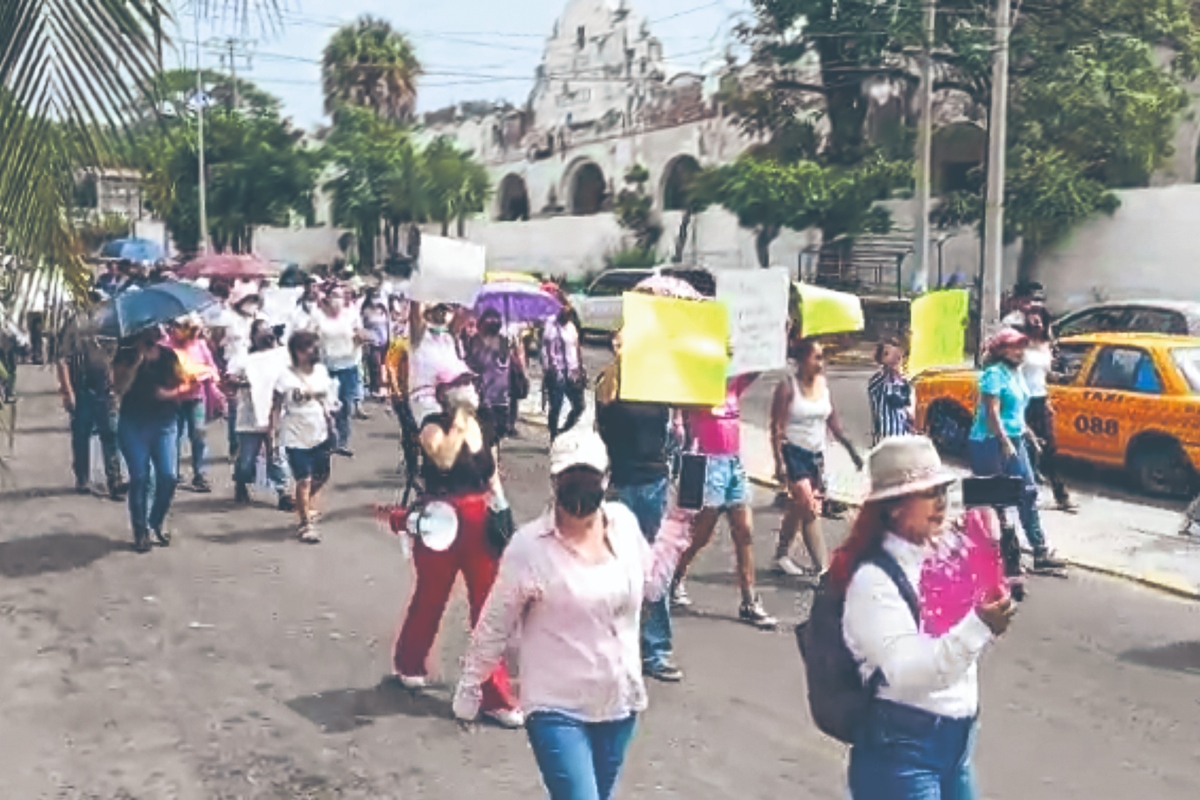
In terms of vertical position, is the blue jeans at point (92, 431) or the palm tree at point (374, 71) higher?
the palm tree at point (374, 71)

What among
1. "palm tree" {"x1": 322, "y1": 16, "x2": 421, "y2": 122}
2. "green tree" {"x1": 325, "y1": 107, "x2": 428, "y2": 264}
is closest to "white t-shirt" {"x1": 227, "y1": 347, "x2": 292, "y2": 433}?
"green tree" {"x1": 325, "y1": 107, "x2": 428, "y2": 264}

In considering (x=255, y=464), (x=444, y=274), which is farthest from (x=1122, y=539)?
(x=255, y=464)

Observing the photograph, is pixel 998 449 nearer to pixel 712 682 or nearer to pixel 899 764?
pixel 712 682

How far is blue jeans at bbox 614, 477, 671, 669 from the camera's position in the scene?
26.2ft

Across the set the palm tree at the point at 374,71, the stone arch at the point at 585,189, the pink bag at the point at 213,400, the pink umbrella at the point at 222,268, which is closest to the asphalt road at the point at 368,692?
the pink bag at the point at 213,400

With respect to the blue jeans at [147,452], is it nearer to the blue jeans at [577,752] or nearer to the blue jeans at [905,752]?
the blue jeans at [577,752]

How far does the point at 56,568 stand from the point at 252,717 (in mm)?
3780

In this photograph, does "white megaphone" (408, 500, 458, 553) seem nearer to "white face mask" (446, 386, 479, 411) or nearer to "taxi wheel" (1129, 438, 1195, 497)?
"white face mask" (446, 386, 479, 411)

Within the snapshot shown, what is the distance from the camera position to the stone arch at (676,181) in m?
42.2

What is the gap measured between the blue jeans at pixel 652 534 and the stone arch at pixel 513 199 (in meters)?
44.2

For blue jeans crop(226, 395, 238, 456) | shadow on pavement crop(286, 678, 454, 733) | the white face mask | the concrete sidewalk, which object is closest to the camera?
shadow on pavement crop(286, 678, 454, 733)

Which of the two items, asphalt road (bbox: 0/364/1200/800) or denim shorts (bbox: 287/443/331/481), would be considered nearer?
asphalt road (bbox: 0/364/1200/800)

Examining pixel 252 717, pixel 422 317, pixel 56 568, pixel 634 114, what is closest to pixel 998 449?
pixel 422 317

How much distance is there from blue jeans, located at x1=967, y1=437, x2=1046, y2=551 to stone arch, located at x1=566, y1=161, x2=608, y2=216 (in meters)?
37.9
